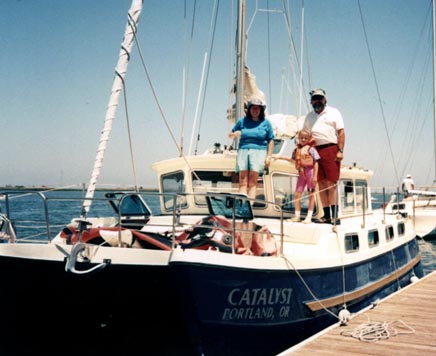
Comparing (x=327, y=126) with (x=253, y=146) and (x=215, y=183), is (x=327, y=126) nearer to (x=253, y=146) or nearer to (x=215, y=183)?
(x=253, y=146)

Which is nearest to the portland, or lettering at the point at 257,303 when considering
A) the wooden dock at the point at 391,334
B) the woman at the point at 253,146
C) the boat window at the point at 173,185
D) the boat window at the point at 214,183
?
the wooden dock at the point at 391,334

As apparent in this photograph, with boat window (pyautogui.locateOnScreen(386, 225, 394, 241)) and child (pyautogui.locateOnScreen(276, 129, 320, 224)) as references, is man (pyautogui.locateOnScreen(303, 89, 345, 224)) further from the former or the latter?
boat window (pyautogui.locateOnScreen(386, 225, 394, 241))

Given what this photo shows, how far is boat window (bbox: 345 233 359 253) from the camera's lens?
24.3ft

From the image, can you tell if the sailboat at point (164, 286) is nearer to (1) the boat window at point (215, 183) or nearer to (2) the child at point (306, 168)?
(2) the child at point (306, 168)

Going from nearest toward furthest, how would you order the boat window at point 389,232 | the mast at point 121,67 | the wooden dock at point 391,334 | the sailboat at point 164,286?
the sailboat at point 164,286 → the wooden dock at point 391,334 → the mast at point 121,67 → the boat window at point 389,232

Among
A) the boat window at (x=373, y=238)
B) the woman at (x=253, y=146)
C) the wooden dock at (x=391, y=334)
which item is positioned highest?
the woman at (x=253, y=146)

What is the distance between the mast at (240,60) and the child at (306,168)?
155 centimetres

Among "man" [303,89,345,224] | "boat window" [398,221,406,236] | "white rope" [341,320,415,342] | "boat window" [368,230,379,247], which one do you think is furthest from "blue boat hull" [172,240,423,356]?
"boat window" [398,221,406,236]

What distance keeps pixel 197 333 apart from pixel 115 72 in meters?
3.60

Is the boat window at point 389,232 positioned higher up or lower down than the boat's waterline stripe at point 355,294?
higher up

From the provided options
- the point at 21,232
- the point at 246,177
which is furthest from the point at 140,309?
the point at 21,232

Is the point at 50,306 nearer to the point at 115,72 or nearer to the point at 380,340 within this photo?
the point at 115,72

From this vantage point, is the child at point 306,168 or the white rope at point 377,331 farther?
the child at point 306,168

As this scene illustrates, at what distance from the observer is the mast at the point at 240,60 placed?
900 cm
